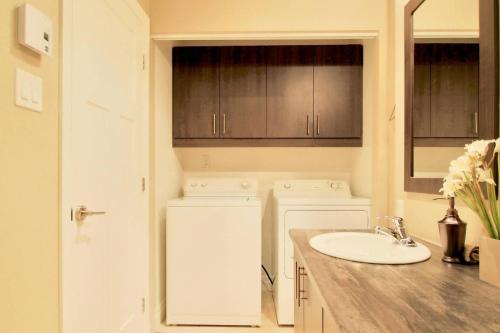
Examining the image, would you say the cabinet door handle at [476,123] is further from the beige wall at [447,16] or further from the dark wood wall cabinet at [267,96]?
the dark wood wall cabinet at [267,96]

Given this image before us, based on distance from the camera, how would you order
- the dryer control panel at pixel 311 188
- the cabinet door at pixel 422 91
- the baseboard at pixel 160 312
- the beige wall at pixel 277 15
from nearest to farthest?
the cabinet door at pixel 422 91
the beige wall at pixel 277 15
the baseboard at pixel 160 312
the dryer control panel at pixel 311 188

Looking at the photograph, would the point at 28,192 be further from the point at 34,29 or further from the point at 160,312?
the point at 160,312

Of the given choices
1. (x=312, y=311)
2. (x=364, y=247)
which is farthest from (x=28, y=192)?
(x=364, y=247)

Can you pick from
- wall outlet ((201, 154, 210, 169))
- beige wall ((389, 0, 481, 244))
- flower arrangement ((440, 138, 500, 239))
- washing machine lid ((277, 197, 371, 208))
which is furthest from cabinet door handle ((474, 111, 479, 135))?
wall outlet ((201, 154, 210, 169))

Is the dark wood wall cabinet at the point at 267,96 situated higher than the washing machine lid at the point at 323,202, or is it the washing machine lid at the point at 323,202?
the dark wood wall cabinet at the point at 267,96

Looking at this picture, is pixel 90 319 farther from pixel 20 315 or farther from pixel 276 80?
pixel 276 80

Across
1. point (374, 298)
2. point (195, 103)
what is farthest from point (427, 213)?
point (195, 103)

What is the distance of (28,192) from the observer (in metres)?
0.94

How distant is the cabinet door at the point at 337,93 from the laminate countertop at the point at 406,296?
154cm

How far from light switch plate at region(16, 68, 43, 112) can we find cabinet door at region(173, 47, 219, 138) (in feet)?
4.92

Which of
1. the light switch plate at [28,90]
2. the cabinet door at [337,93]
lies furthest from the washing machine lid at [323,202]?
the light switch plate at [28,90]

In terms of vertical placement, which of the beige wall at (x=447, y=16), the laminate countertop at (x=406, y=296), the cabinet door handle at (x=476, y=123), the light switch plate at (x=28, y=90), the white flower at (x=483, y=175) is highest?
the beige wall at (x=447, y=16)

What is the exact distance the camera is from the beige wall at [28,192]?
2.76 ft

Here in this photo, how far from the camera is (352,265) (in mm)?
1003
